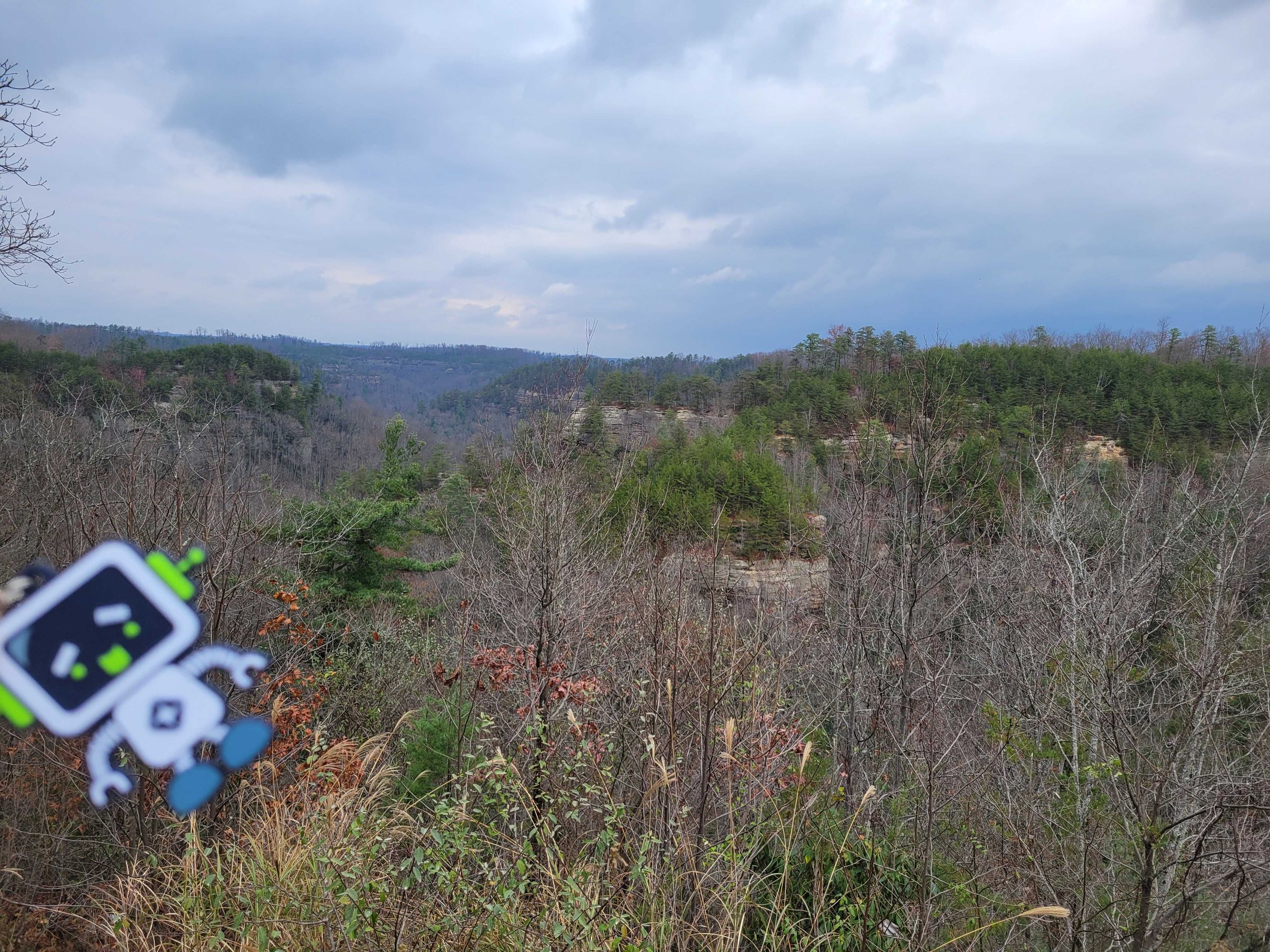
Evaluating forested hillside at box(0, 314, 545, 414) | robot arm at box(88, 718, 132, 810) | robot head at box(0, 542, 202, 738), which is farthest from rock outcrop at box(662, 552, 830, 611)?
forested hillside at box(0, 314, 545, 414)

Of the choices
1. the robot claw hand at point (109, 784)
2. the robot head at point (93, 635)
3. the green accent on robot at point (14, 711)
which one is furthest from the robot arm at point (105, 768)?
the green accent on robot at point (14, 711)

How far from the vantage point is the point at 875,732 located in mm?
7266

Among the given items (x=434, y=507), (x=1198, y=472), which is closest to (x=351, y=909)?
(x=434, y=507)

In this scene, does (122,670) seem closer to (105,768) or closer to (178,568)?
(105,768)

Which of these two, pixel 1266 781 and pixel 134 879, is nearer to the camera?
pixel 134 879

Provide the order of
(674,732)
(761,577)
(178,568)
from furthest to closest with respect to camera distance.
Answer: (761,577) → (178,568) → (674,732)

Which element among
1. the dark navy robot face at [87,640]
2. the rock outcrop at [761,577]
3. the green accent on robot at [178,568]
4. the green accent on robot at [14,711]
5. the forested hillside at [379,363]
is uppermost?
the forested hillside at [379,363]

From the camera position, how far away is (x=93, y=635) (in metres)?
3.88

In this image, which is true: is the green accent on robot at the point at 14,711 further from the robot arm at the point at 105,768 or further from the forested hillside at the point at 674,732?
the robot arm at the point at 105,768

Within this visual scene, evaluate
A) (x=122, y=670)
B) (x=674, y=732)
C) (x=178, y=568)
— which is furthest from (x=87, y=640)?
(x=674, y=732)

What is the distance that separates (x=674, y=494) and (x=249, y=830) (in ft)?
53.6

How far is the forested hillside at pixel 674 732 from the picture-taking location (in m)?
2.97

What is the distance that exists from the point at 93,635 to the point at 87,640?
0.03 meters

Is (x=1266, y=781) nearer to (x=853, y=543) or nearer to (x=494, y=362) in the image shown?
(x=853, y=543)
